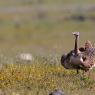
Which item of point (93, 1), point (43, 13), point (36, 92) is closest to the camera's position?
point (36, 92)

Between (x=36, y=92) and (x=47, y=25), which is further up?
(x=47, y=25)

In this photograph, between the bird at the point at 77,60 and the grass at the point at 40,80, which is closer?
the grass at the point at 40,80

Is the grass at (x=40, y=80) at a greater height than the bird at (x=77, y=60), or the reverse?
the bird at (x=77, y=60)

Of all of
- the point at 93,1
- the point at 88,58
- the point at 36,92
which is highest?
the point at 93,1

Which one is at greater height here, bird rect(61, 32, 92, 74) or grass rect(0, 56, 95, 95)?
bird rect(61, 32, 92, 74)

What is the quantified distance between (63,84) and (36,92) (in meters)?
0.96

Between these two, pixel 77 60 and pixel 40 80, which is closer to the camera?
pixel 40 80

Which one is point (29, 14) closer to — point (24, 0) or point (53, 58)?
point (24, 0)

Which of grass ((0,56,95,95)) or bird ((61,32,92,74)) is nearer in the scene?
grass ((0,56,95,95))

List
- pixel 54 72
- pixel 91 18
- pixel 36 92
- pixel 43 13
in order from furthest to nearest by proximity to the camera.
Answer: pixel 43 13 < pixel 91 18 < pixel 54 72 < pixel 36 92

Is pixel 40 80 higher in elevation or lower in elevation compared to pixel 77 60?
lower

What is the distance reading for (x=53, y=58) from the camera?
1395cm

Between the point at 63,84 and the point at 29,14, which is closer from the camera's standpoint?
the point at 63,84

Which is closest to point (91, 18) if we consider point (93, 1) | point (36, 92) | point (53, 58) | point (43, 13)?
point (43, 13)
